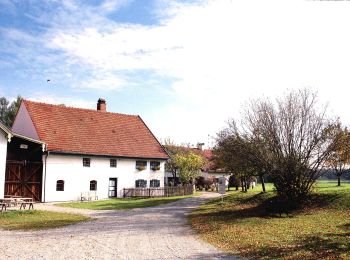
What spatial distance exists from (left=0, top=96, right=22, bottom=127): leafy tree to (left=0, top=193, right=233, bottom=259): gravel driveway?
4770cm

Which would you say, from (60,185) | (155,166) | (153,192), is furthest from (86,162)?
(155,166)

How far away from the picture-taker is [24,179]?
110 feet

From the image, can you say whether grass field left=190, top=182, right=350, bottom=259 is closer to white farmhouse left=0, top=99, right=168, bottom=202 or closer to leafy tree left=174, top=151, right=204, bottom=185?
white farmhouse left=0, top=99, right=168, bottom=202

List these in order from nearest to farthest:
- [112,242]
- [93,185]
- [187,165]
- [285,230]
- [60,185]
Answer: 1. [112,242]
2. [285,230]
3. [60,185]
4. [93,185]
5. [187,165]

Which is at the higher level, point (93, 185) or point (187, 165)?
point (187, 165)

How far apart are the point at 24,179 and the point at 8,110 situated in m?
36.2

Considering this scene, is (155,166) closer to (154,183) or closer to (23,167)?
(154,183)

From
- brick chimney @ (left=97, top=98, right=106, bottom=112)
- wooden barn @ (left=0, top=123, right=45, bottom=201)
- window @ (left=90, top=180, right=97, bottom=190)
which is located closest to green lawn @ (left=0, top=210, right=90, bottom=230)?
wooden barn @ (left=0, top=123, right=45, bottom=201)

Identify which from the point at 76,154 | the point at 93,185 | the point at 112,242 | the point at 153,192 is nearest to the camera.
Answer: the point at 112,242

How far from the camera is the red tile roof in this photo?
37.3 metres

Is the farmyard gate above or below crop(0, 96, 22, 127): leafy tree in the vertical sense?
below

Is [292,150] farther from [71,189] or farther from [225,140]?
[71,189]

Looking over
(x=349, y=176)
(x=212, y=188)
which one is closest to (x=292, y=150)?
(x=212, y=188)

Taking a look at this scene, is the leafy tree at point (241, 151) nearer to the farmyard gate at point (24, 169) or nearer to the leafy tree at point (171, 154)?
the farmyard gate at point (24, 169)
